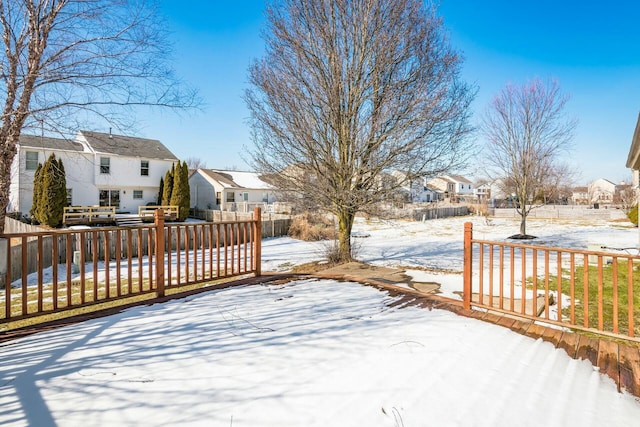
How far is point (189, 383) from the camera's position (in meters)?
2.14

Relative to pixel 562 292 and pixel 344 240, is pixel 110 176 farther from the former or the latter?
pixel 562 292

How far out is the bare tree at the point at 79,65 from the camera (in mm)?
4676

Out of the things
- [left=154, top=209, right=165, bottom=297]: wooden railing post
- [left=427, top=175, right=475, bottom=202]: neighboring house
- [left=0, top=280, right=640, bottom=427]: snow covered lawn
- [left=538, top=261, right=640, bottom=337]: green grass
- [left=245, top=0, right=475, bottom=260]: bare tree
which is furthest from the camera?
[left=427, top=175, right=475, bottom=202]: neighboring house

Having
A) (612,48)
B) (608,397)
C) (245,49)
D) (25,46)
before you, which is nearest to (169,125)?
(25,46)

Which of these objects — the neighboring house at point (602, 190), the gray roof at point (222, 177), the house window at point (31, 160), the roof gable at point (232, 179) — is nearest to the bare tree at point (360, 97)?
the house window at point (31, 160)

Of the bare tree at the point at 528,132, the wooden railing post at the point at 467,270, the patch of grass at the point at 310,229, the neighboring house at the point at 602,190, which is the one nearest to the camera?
the wooden railing post at the point at 467,270

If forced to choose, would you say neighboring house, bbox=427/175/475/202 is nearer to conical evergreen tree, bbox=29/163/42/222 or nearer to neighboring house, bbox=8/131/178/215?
neighboring house, bbox=8/131/178/215

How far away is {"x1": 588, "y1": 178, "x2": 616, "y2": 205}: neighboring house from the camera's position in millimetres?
52791

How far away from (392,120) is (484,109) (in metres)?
9.64

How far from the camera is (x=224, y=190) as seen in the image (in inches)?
1010

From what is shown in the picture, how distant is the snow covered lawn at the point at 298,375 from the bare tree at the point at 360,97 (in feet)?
14.9

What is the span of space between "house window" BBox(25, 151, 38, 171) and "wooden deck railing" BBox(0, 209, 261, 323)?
12338mm

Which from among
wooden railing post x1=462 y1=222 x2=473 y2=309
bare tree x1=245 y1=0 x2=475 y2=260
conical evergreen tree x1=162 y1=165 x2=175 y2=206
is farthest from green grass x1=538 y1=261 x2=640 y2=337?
conical evergreen tree x1=162 y1=165 x2=175 y2=206

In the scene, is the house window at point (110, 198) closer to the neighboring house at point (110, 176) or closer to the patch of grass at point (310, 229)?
the neighboring house at point (110, 176)
